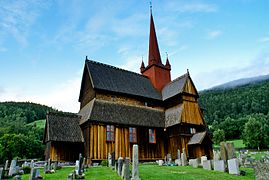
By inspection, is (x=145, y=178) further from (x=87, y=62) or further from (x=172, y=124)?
(x=87, y=62)

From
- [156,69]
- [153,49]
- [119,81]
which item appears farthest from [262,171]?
[153,49]

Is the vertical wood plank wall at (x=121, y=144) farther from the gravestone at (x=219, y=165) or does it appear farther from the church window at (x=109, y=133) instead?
the gravestone at (x=219, y=165)

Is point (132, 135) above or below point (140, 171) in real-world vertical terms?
above

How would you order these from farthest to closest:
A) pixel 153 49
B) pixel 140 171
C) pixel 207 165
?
pixel 153 49 → pixel 207 165 → pixel 140 171

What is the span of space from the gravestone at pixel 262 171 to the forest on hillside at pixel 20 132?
50.4m

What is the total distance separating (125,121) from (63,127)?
6742 mm

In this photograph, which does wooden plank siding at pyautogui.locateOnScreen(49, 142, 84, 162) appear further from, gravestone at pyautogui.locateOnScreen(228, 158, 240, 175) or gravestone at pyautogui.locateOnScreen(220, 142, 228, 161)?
gravestone at pyautogui.locateOnScreen(228, 158, 240, 175)

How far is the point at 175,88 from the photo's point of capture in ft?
108

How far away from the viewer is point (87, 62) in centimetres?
3067

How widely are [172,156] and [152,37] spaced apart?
2223 cm

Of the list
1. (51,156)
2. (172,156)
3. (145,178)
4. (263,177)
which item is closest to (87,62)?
(51,156)

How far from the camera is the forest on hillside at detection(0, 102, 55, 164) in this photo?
49.5m

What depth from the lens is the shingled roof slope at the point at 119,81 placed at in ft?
96.8

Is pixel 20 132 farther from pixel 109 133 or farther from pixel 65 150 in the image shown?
pixel 109 133
